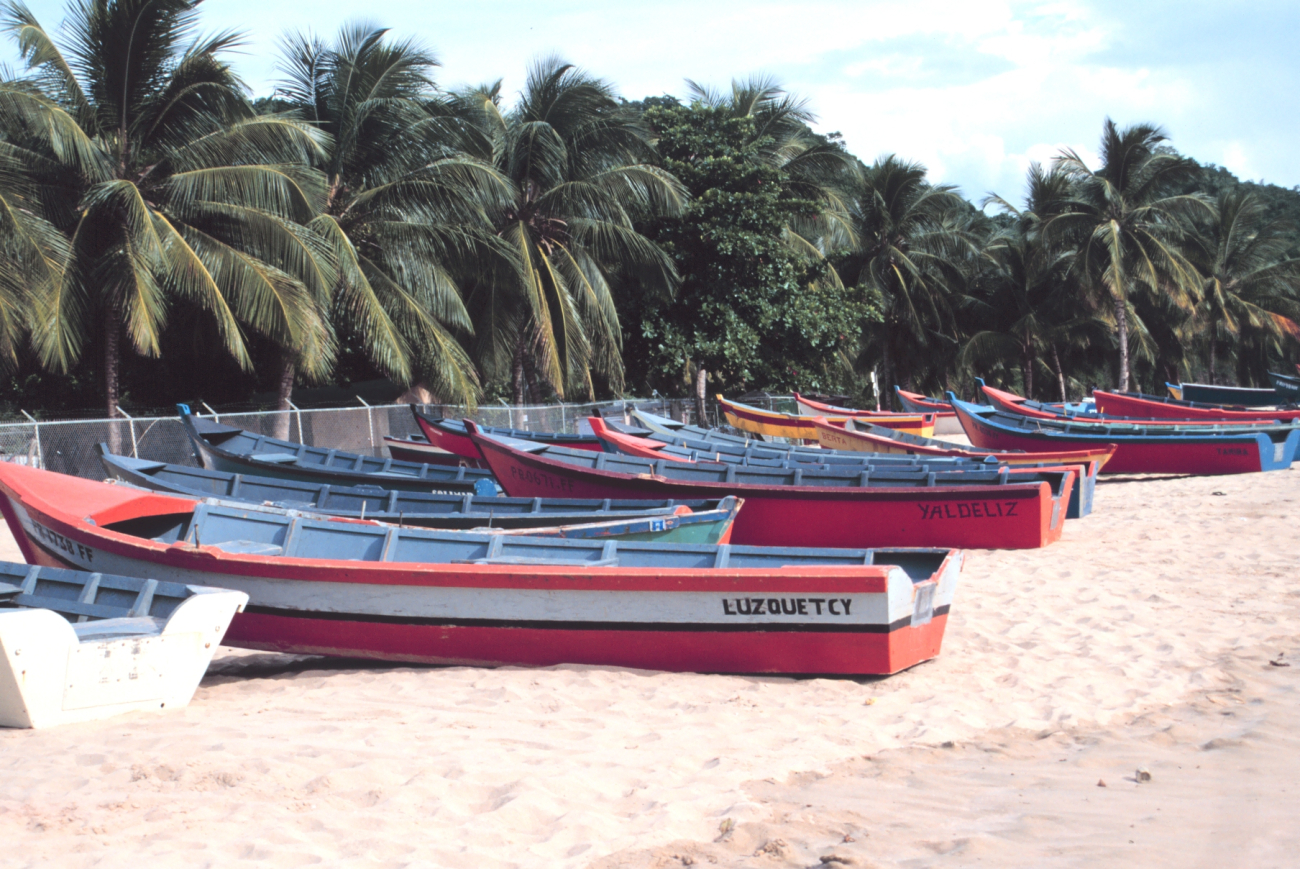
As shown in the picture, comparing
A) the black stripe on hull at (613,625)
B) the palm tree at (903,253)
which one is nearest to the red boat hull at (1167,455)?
the black stripe on hull at (613,625)

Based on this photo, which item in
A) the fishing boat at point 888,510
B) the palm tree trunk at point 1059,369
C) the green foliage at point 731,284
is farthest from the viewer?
the palm tree trunk at point 1059,369

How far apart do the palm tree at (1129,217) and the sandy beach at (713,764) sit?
1035 inches

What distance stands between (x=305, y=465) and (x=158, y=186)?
20.5 feet

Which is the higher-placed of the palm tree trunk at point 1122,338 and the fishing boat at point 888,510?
the palm tree trunk at point 1122,338

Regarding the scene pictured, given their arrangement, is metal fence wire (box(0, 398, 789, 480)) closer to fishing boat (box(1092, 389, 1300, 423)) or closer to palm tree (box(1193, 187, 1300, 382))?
fishing boat (box(1092, 389, 1300, 423))

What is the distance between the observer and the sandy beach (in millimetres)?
3695

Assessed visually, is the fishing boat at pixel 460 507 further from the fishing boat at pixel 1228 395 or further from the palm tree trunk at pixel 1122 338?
the palm tree trunk at pixel 1122 338

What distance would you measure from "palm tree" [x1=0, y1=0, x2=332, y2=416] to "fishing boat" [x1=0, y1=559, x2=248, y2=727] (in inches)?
374

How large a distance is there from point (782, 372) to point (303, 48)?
13425 mm

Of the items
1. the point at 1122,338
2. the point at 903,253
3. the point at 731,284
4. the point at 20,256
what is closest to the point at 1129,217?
the point at 1122,338

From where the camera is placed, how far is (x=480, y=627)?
21.2ft

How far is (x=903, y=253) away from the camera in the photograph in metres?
32.3

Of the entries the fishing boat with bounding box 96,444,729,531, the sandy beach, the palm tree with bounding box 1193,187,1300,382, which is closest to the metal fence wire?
the fishing boat with bounding box 96,444,729,531

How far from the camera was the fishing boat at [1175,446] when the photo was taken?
17562 millimetres
